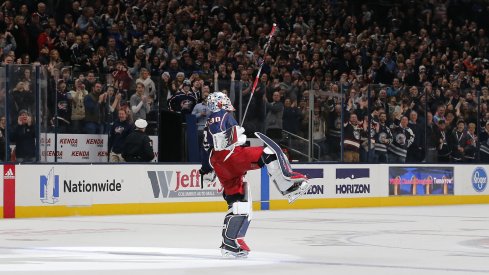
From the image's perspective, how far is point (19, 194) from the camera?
18.9 m

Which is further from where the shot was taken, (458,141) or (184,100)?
(458,141)

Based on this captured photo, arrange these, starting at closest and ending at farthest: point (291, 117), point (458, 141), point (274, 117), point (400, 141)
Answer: point (274, 117), point (291, 117), point (400, 141), point (458, 141)

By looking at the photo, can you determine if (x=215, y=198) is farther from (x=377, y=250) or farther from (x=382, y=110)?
(x=377, y=250)

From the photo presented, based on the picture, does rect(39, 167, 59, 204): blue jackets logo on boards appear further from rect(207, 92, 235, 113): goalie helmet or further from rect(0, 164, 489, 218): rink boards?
rect(207, 92, 235, 113): goalie helmet

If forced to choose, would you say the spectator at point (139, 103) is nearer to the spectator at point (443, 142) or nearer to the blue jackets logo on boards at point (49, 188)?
the blue jackets logo on boards at point (49, 188)

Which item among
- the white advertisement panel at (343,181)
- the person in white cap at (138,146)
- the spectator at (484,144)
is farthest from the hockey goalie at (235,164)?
the spectator at (484,144)

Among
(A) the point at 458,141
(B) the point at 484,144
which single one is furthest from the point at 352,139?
(B) the point at 484,144

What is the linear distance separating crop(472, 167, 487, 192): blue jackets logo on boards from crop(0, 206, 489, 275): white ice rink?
18.2ft

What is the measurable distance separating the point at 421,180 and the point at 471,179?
1529mm

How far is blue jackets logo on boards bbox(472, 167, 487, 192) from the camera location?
25828 millimetres

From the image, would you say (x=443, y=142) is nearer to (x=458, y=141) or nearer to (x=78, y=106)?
(x=458, y=141)

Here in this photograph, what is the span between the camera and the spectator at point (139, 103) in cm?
1986

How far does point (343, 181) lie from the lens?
77.3 ft

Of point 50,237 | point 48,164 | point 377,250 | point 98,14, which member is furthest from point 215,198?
point 377,250
